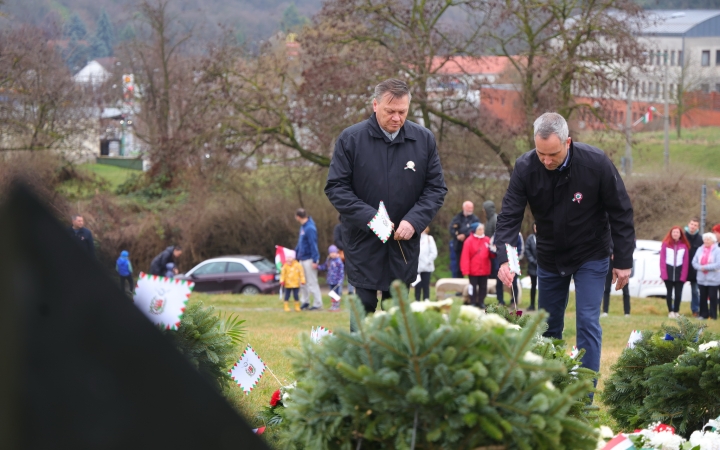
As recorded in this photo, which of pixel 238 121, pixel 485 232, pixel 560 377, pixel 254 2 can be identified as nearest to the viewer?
pixel 560 377

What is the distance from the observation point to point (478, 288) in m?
15.7

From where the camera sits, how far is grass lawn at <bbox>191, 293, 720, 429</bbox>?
561cm

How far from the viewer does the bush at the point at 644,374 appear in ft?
15.9

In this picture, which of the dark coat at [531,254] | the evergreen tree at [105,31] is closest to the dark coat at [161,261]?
the dark coat at [531,254]

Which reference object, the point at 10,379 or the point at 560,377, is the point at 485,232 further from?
the point at 10,379

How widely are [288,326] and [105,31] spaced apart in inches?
1593

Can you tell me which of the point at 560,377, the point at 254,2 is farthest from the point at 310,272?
the point at 254,2

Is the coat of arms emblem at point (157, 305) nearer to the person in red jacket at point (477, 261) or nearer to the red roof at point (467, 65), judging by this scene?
the person in red jacket at point (477, 261)

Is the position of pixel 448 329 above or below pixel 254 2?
below

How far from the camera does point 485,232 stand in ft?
54.6

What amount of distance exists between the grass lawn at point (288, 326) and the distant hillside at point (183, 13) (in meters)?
10.1

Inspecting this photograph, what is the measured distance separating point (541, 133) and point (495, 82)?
21.9 meters

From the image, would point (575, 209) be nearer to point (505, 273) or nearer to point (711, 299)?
point (505, 273)

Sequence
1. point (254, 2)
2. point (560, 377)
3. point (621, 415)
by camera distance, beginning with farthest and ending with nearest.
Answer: point (254, 2), point (621, 415), point (560, 377)
